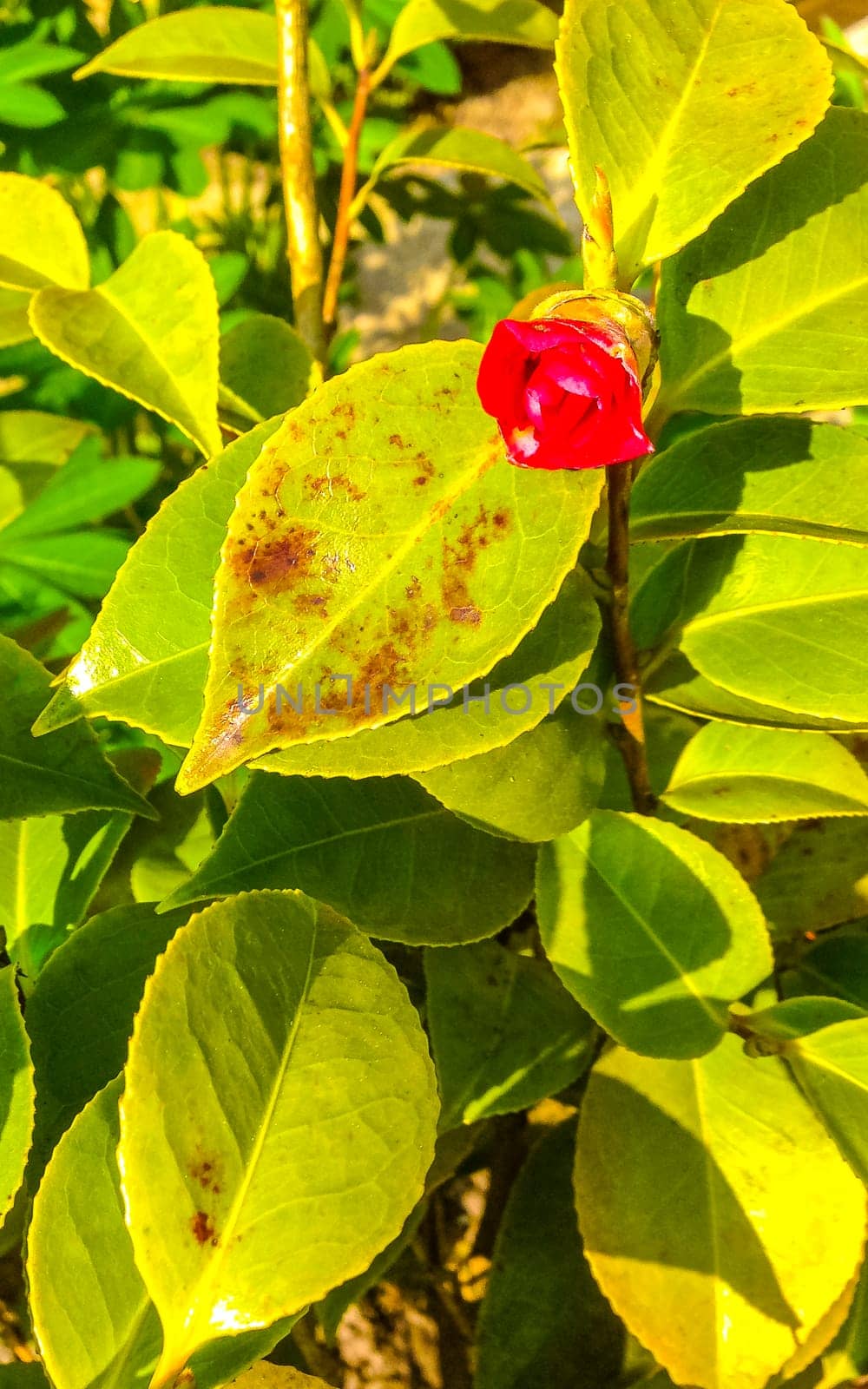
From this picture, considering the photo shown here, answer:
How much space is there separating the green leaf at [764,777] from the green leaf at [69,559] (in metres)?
0.37

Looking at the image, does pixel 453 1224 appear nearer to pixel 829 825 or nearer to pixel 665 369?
pixel 829 825

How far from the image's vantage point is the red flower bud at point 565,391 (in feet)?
0.83

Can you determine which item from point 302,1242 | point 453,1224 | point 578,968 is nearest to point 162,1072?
point 302,1242

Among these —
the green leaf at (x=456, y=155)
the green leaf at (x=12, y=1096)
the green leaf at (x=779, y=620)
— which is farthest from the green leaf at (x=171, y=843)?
the green leaf at (x=456, y=155)

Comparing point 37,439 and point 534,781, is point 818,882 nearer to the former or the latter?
point 534,781

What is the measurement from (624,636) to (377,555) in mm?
139

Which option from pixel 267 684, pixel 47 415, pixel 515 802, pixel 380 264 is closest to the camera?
pixel 267 684

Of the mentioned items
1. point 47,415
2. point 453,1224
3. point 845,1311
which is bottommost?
point 453,1224

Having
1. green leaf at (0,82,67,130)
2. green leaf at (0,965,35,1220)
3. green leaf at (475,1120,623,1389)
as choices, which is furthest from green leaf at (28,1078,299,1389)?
green leaf at (0,82,67,130)

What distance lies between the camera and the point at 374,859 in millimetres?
431

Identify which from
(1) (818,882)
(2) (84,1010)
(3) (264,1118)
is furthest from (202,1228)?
(1) (818,882)

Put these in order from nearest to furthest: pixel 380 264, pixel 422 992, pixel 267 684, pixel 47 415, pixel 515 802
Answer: pixel 267 684 → pixel 515 802 → pixel 422 992 → pixel 47 415 → pixel 380 264

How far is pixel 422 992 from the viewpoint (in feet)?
1.72

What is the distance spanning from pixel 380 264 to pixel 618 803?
55.3 inches
